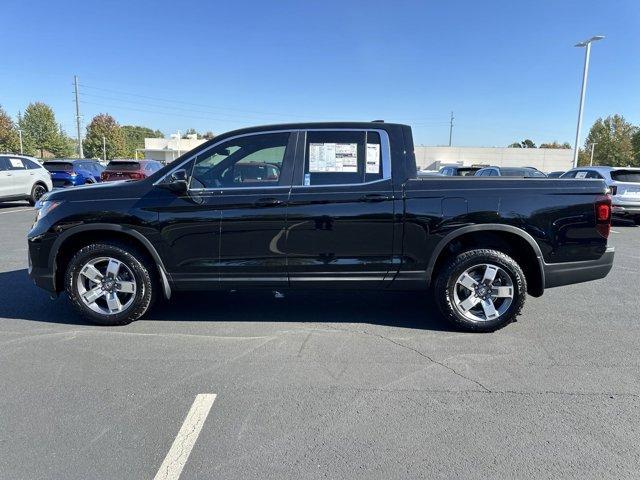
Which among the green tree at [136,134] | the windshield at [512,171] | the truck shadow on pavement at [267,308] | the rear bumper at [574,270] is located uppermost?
the green tree at [136,134]

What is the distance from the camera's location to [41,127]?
3142 inches

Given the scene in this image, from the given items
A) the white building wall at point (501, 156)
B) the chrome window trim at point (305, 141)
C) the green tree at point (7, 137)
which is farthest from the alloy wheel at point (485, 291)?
the green tree at point (7, 137)

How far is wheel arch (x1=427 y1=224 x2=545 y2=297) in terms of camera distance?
418 centimetres

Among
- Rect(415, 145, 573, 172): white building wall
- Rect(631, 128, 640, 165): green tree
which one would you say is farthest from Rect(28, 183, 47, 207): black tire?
Rect(631, 128, 640, 165): green tree

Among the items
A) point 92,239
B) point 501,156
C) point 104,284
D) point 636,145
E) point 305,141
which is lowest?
point 104,284

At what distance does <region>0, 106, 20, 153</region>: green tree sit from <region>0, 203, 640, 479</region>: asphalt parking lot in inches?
2997

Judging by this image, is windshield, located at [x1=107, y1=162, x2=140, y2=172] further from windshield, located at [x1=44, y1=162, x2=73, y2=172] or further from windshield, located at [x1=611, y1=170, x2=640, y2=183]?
windshield, located at [x1=611, y1=170, x2=640, y2=183]

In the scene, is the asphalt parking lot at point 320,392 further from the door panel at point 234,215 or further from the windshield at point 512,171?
the windshield at point 512,171

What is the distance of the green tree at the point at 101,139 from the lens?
84062 mm

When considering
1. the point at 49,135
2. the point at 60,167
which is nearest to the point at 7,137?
the point at 49,135

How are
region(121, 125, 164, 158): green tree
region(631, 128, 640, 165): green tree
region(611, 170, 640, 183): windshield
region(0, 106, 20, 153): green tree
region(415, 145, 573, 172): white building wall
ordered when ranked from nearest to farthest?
region(611, 170, 640, 183): windshield < region(631, 128, 640, 165): green tree < region(415, 145, 573, 172): white building wall < region(0, 106, 20, 153): green tree < region(121, 125, 164, 158): green tree

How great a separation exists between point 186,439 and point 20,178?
48.4 ft

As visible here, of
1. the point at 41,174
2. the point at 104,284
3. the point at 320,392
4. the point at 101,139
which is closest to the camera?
the point at 320,392

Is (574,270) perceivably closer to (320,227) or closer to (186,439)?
(320,227)
